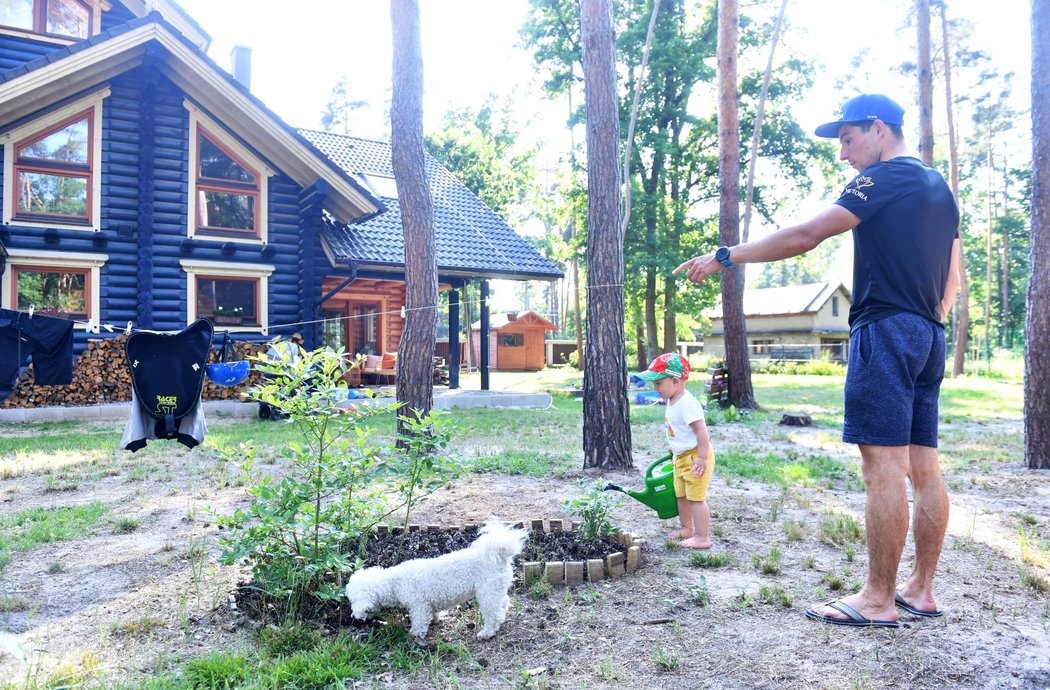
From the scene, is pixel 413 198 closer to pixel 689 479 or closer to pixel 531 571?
pixel 689 479

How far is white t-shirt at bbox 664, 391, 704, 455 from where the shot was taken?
12.4 feet

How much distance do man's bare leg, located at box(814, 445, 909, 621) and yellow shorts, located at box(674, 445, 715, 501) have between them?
1078 millimetres

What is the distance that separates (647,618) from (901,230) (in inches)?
74.7

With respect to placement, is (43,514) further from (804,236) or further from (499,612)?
(804,236)

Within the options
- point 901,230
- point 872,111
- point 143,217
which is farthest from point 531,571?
point 143,217

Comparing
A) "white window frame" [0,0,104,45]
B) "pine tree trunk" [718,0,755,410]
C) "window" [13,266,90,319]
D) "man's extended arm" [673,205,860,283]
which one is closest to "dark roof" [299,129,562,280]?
"pine tree trunk" [718,0,755,410]

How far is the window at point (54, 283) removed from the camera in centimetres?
1062

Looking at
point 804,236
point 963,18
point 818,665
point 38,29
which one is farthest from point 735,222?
point 963,18

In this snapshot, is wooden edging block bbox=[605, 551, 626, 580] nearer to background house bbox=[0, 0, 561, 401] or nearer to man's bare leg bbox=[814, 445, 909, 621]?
man's bare leg bbox=[814, 445, 909, 621]

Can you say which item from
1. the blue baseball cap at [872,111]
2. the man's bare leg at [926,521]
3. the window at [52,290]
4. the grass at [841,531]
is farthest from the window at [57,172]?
the man's bare leg at [926,521]

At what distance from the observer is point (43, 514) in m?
4.63

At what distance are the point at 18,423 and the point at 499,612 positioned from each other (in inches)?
419

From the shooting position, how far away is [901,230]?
2.68m

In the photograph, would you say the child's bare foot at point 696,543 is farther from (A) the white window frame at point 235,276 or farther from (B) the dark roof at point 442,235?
(A) the white window frame at point 235,276
